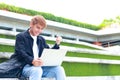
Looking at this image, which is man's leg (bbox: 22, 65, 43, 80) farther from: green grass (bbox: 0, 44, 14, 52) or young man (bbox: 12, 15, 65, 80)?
green grass (bbox: 0, 44, 14, 52)

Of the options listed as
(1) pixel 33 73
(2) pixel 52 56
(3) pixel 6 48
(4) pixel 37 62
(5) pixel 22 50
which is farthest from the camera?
(3) pixel 6 48

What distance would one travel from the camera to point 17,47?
5.32 meters

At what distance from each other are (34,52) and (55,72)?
1.47 ft

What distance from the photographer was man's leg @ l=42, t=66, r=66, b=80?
17.9ft

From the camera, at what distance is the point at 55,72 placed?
549 centimetres

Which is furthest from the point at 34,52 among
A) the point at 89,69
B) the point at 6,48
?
the point at 89,69

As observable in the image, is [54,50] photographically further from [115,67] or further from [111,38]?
[111,38]

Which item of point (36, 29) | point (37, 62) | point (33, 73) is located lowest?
A: point (33, 73)

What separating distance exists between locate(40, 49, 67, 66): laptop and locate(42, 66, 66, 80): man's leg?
78 mm

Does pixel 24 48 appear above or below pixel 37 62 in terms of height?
above

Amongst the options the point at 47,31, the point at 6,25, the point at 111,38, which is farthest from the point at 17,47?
the point at 111,38

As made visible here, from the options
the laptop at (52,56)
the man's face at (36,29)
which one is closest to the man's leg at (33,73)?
the laptop at (52,56)

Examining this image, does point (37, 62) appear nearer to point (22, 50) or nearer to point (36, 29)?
point (22, 50)

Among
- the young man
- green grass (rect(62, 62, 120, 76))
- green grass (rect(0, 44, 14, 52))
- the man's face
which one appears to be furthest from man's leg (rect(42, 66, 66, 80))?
green grass (rect(62, 62, 120, 76))
